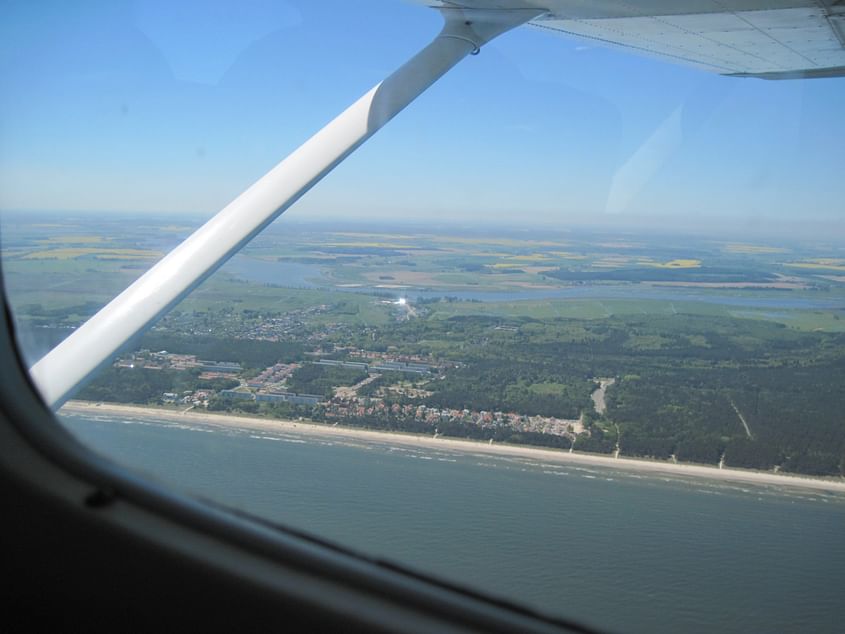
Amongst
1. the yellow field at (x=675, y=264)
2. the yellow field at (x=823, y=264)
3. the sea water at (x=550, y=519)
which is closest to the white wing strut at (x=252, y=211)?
the sea water at (x=550, y=519)

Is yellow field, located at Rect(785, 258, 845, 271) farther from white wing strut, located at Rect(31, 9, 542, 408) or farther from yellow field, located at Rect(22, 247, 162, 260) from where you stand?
yellow field, located at Rect(22, 247, 162, 260)

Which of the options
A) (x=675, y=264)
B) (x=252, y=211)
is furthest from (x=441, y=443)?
(x=675, y=264)

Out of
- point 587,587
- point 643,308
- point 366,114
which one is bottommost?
point 587,587

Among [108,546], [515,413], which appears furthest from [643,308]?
[108,546]

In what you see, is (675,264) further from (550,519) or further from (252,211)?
(252,211)

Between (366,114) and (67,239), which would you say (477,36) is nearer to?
(366,114)

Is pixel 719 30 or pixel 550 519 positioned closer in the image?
pixel 550 519

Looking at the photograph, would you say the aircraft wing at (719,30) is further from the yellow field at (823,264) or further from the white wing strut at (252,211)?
the yellow field at (823,264)
